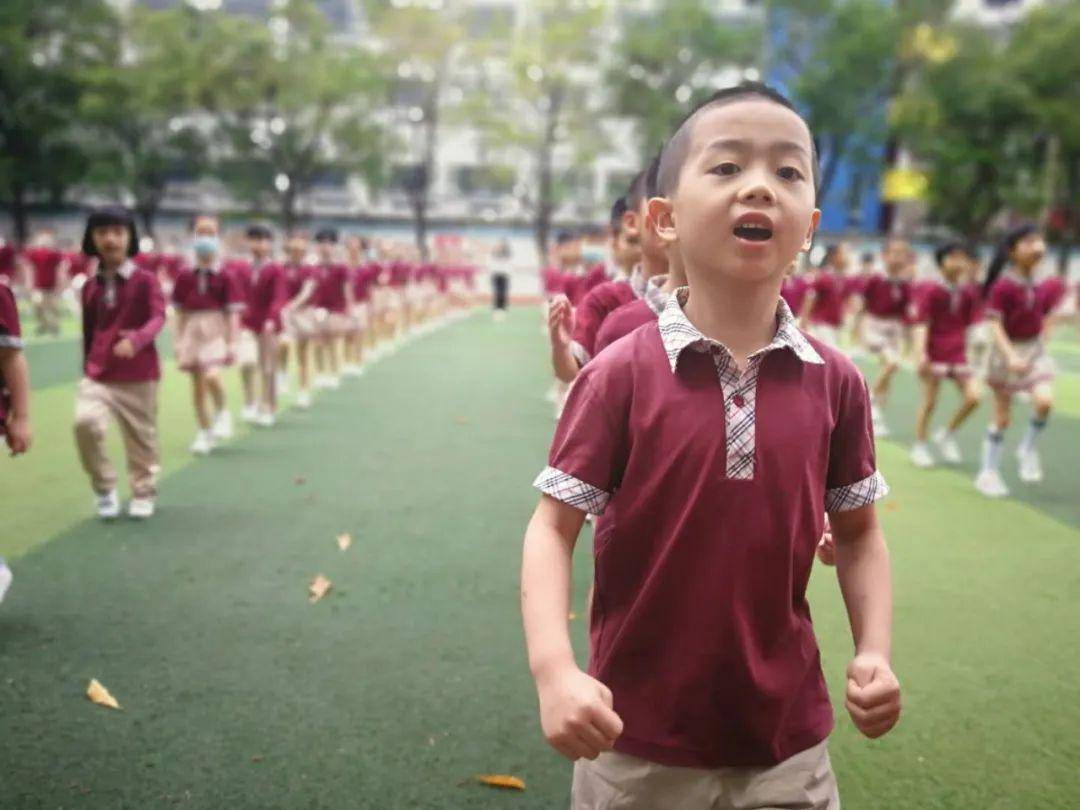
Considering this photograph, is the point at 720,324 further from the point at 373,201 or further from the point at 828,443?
the point at 373,201

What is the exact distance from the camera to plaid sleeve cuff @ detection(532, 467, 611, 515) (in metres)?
1.89

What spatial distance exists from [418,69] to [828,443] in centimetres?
4209

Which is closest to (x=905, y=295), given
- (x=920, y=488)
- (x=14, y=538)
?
(x=920, y=488)

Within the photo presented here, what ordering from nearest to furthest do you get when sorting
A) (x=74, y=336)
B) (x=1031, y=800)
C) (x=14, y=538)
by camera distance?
1. (x=1031, y=800)
2. (x=14, y=538)
3. (x=74, y=336)

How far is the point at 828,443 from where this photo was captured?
1.99 meters

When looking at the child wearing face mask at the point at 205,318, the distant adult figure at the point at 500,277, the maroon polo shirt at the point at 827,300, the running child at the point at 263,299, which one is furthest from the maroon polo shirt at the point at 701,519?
the distant adult figure at the point at 500,277

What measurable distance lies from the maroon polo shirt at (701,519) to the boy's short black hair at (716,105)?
0.94ft

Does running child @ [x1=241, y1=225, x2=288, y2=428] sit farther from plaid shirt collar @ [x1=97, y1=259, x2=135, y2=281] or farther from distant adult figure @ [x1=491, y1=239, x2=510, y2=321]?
distant adult figure @ [x1=491, y1=239, x2=510, y2=321]

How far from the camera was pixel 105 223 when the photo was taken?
6543 mm

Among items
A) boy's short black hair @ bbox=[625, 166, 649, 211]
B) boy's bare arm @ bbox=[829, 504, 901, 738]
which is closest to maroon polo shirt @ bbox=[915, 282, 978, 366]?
boy's short black hair @ bbox=[625, 166, 649, 211]

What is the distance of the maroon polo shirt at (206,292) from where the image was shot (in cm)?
954

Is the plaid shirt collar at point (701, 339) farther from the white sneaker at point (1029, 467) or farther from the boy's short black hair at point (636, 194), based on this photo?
the white sneaker at point (1029, 467)

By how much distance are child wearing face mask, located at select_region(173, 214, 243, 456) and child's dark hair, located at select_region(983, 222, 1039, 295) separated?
20.4 feet

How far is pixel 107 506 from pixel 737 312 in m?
5.87
